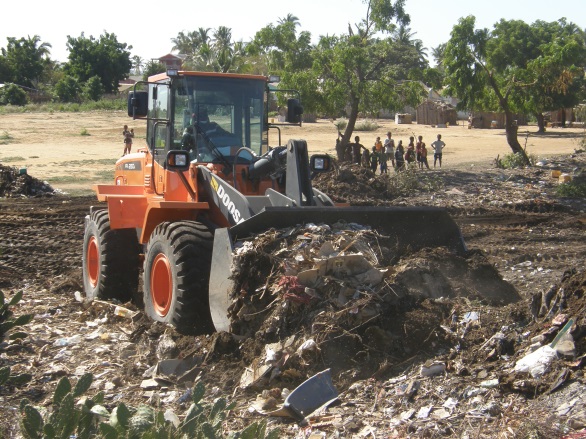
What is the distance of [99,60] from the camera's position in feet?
219

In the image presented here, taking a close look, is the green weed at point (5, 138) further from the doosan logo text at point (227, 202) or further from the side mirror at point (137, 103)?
the doosan logo text at point (227, 202)

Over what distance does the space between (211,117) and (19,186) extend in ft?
42.3

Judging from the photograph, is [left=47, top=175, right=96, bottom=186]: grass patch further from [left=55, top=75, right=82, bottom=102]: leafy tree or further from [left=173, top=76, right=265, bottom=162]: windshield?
[left=55, top=75, right=82, bottom=102]: leafy tree

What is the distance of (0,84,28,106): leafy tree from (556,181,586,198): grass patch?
1977 inches

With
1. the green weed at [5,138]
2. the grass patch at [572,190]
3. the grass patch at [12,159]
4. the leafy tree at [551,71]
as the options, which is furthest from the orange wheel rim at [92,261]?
the green weed at [5,138]

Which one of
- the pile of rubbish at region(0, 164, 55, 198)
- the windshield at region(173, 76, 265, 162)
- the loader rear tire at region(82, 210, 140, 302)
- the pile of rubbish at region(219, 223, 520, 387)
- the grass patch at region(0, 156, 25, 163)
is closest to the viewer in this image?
the pile of rubbish at region(219, 223, 520, 387)

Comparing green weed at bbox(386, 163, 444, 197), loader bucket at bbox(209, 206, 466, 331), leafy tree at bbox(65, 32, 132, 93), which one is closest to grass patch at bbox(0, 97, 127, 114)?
leafy tree at bbox(65, 32, 132, 93)

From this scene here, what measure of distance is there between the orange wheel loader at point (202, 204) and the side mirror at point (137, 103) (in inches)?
0.5

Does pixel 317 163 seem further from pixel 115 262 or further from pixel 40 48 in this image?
pixel 40 48

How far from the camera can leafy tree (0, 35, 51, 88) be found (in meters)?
68.7

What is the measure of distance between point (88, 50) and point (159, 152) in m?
61.6

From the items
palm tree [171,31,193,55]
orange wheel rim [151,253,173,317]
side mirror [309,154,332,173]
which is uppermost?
palm tree [171,31,193,55]

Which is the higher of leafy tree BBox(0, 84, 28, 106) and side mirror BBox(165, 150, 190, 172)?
leafy tree BBox(0, 84, 28, 106)

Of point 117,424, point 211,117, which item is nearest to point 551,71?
point 211,117
